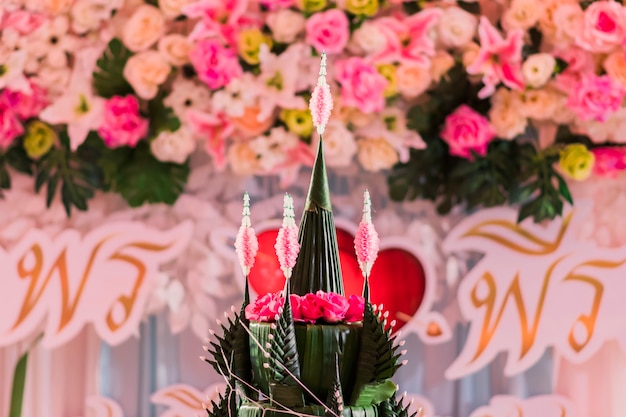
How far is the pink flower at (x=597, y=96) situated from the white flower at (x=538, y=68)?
90 millimetres

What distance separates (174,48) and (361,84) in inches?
20.3

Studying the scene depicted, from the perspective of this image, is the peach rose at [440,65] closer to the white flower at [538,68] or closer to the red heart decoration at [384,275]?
the white flower at [538,68]

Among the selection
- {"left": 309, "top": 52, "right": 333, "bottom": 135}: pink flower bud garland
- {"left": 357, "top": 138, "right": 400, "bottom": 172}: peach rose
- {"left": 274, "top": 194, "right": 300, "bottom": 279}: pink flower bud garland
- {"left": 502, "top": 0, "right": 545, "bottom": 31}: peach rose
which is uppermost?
{"left": 502, "top": 0, "right": 545, "bottom": 31}: peach rose

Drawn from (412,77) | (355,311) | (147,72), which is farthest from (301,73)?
(355,311)

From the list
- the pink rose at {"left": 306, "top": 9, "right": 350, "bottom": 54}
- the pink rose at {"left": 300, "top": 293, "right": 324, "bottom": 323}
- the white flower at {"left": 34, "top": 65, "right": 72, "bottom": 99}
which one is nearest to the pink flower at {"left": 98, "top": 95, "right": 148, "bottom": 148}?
the white flower at {"left": 34, "top": 65, "right": 72, "bottom": 99}

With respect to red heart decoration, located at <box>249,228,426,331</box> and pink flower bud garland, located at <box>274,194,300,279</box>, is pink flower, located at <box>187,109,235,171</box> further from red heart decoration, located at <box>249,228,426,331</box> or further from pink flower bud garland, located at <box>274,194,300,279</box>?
pink flower bud garland, located at <box>274,194,300,279</box>

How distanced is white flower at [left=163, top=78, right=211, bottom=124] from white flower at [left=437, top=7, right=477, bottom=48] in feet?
2.17

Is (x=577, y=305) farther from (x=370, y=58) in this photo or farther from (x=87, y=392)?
(x=87, y=392)

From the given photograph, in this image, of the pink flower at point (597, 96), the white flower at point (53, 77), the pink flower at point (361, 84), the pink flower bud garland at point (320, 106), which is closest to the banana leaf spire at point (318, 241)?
the pink flower bud garland at point (320, 106)

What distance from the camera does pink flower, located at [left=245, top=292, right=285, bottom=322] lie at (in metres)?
1.21

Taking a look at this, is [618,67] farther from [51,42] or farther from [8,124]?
[8,124]

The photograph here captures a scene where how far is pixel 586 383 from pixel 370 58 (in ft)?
3.50

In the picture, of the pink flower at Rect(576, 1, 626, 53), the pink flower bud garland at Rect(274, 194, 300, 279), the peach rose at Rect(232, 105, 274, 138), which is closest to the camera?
the pink flower bud garland at Rect(274, 194, 300, 279)

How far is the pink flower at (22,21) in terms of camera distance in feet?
7.64
